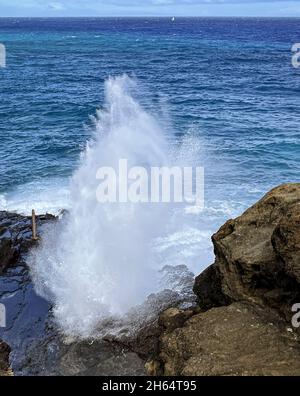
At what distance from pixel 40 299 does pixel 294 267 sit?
32.5ft

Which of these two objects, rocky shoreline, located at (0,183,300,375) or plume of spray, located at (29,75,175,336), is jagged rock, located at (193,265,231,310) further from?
plume of spray, located at (29,75,175,336)

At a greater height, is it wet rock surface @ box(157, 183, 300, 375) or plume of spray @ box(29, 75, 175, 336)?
wet rock surface @ box(157, 183, 300, 375)

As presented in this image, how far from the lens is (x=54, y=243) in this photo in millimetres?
19344

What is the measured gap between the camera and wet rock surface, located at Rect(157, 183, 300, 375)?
7.96 m

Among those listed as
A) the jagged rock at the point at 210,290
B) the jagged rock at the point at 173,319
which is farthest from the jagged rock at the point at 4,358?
the jagged rock at the point at 210,290

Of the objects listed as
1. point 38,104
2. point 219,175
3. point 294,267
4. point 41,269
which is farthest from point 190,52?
point 294,267

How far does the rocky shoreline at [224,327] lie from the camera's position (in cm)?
816

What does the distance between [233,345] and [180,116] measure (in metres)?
32.2

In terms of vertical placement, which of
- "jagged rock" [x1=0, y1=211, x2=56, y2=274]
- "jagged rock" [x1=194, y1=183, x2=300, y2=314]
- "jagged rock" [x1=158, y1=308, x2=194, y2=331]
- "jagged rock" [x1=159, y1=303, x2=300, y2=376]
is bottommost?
"jagged rock" [x1=0, y1=211, x2=56, y2=274]

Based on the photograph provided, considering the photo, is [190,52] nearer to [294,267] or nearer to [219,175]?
[219,175]

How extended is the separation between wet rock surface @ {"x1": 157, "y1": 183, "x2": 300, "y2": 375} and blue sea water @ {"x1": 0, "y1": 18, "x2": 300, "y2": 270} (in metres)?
8.92

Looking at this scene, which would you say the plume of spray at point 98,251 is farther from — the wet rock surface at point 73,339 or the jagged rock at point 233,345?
the jagged rock at point 233,345

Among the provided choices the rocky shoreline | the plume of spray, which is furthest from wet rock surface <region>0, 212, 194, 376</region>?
the plume of spray

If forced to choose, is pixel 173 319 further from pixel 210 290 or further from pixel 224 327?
pixel 224 327
